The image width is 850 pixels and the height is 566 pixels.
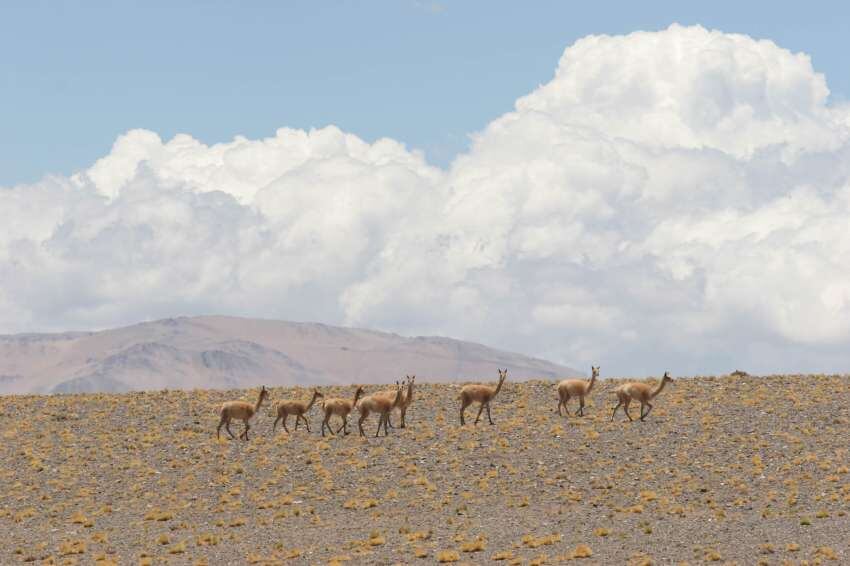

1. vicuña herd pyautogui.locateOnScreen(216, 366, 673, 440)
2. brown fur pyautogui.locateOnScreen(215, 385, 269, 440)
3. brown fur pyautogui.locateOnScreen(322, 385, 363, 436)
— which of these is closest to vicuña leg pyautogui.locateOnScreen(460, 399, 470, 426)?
vicuña herd pyautogui.locateOnScreen(216, 366, 673, 440)

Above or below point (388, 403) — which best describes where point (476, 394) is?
above

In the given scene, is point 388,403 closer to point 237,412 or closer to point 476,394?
point 476,394

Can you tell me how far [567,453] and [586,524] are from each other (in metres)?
7.20

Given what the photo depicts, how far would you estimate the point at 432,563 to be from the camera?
3161 centimetres

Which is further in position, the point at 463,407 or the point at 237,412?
the point at 463,407

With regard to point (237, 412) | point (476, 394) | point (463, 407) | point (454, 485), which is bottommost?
point (454, 485)

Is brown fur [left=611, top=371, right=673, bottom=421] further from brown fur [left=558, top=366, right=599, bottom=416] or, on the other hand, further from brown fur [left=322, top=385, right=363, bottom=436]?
brown fur [left=322, top=385, right=363, bottom=436]

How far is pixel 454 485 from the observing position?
39.9 meters

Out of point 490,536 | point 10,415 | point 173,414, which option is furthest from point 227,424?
point 490,536

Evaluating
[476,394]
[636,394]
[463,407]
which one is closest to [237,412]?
[463,407]

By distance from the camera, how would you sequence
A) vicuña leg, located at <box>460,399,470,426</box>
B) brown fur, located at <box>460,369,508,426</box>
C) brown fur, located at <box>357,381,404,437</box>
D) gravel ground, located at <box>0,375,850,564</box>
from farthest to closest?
1. brown fur, located at <box>460,369,508,426</box>
2. vicuña leg, located at <box>460,399,470,426</box>
3. brown fur, located at <box>357,381,404,437</box>
4. gravel ground, located at <box>0,375,850,564</box>

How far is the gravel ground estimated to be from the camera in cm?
3341

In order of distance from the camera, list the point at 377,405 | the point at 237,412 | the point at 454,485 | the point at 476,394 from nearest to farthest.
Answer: the point at 454,485 < the point at 377,405 < the point at 237,412 < the point at 476,394

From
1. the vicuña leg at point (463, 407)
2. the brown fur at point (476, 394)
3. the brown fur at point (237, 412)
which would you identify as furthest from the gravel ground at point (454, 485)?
the brown fur at point (476, 394)
